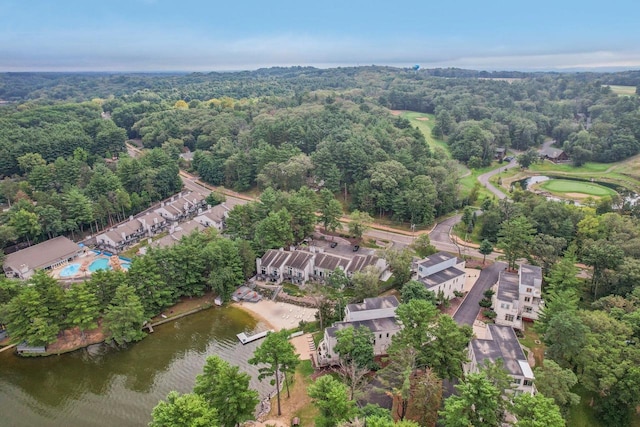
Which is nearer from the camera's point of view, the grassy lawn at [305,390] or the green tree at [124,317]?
the grassy lawn at [305,390]

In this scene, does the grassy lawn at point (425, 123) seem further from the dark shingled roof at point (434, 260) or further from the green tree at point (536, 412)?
the green tree at point (536, 412)

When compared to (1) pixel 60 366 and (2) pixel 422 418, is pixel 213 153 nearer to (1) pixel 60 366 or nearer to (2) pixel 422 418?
(1) pixel 60 366

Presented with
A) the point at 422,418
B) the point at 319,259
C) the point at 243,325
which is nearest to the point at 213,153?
the point at 319,259

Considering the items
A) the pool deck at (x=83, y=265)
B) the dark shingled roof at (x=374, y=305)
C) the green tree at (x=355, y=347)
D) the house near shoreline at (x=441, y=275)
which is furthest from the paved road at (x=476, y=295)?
the pool deck at (x=83, y=265)

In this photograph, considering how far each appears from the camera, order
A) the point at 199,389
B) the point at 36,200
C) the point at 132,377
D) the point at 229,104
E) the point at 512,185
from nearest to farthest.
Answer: the point at 199,389 < the point at 132,377 < the point at 36,200 < the point at 512,185 < the point at 229,104

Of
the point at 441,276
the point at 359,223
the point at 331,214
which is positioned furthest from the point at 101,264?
the point at 441,276

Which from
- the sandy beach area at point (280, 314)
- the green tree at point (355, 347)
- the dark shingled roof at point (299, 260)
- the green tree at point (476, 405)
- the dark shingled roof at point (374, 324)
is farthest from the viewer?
the dark shingled roof at point (299, 260)
